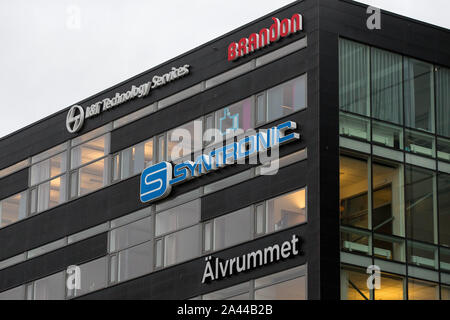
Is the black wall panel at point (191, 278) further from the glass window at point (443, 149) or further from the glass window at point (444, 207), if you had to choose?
the glass window at point (443, 149)

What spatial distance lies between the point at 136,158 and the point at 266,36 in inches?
319

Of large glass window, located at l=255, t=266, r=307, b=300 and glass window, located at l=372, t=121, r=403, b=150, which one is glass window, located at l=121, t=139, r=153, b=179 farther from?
glass window, located at l=372, t=121, r=403, b=150

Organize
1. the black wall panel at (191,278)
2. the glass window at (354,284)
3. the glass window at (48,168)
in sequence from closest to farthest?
the glass window at (354,284) → the black wall panel at (191,278) → the glass window at (48,168)

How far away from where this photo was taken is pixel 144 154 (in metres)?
51.3

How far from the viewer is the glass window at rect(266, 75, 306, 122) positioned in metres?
45.2

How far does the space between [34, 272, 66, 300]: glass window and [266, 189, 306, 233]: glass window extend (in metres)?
11.8

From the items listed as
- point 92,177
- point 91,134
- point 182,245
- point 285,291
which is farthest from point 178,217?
point 91,134

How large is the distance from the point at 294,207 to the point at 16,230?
1716 centimetres

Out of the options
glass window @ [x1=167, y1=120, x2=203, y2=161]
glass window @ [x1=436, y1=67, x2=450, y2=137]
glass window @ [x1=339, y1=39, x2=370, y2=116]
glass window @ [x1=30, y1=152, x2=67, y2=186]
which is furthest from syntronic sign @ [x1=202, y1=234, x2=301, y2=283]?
glass window @ [x1=30, y1=152, x2=67, y2=186]

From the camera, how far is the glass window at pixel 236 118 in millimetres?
47031

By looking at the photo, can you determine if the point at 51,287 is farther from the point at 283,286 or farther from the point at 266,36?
the point at 266,36

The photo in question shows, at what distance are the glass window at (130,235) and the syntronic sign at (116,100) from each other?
5247 millimetres

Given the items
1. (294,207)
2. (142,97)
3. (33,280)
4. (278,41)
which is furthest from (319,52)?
(33,280)

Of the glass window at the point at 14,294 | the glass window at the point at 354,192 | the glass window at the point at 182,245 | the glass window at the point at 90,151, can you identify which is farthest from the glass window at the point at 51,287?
the glass window at the point at 354,192
